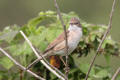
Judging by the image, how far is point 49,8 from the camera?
12969mm

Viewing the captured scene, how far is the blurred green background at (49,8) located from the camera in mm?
11372

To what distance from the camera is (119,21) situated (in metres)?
10.8

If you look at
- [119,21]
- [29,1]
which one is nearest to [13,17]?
[29,1]

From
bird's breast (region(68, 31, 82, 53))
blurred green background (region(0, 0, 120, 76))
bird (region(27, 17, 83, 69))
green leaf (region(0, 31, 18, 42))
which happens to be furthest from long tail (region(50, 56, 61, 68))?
blurred green background (region(0, 0, 120, 76))

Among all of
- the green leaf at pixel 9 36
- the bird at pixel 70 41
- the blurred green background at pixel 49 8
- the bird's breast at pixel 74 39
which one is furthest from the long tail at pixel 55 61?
the blurred green background at pixel 49 8

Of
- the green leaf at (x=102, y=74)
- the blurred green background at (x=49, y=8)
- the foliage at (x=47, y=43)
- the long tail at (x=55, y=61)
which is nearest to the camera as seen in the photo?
the green leaf at (x=102, y=74)

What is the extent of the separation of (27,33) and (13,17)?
27.0 feet

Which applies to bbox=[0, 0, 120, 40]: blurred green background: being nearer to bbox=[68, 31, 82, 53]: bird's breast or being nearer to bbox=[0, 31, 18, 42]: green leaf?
bbox=[68, 31, 82, 53]: bird's breast

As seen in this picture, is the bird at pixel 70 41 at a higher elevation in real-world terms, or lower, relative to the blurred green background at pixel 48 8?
lower

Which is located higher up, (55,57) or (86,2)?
(86,2)

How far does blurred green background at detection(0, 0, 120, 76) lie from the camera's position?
11372 millimetres

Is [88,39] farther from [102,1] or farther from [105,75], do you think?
[102,1]

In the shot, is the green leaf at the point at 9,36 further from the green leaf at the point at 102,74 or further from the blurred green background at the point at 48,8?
the blurred green background at the point at 48,8

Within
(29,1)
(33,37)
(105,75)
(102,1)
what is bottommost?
(105,75)
